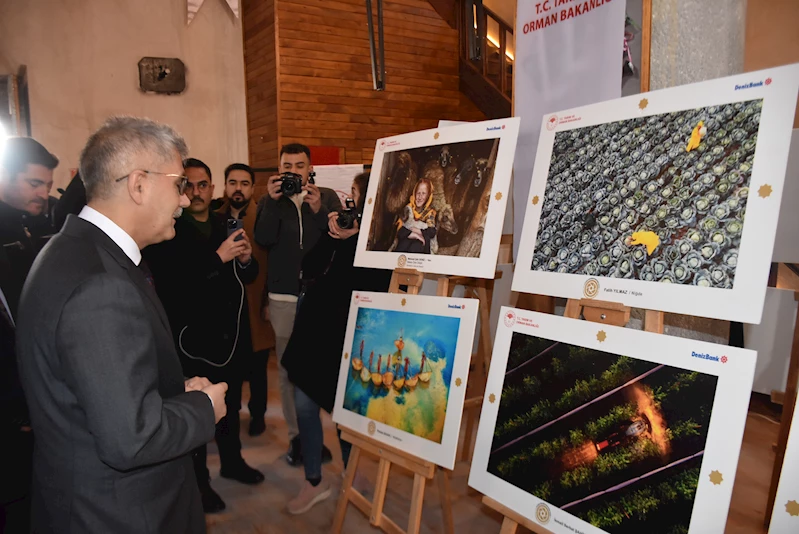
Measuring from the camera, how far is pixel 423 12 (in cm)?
589

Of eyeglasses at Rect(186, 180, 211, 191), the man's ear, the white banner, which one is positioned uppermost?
the white banner

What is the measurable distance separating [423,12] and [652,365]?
221 inches

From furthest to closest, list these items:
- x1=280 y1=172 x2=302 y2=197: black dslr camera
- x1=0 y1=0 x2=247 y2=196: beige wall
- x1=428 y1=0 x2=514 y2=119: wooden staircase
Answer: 1. x1=428 y1=0 x2=514 y2=119: wooden staircase
2. x1=0 y1=0 x2=247 y2=196: beige wall
3. x1=280 y1=172 x2=302 y2=197: black dslr camera

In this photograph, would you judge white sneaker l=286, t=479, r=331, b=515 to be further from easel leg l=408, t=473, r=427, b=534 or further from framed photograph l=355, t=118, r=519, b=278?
framed photograph l=355, t=118, r=519, b=278

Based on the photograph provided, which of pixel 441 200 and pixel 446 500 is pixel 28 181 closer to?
pixel 441 200

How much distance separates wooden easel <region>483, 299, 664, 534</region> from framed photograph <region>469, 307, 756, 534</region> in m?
0.02

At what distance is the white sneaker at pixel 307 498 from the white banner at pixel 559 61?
134 cm

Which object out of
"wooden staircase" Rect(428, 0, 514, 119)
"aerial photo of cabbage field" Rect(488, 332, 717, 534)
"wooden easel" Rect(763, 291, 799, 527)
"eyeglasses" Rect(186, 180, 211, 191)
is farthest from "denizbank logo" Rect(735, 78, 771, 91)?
"wooden staircase" Rect(428, 0, 514, 119)

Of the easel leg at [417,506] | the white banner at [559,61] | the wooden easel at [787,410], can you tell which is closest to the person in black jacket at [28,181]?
the easel leg at [417,506]

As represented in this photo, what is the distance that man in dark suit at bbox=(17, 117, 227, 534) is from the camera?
Result: 980mm

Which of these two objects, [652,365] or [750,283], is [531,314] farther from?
[750,283]

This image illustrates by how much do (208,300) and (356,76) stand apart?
393 centimetres

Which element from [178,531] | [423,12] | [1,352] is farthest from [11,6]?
[178,531]

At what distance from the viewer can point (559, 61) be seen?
1896 mm
